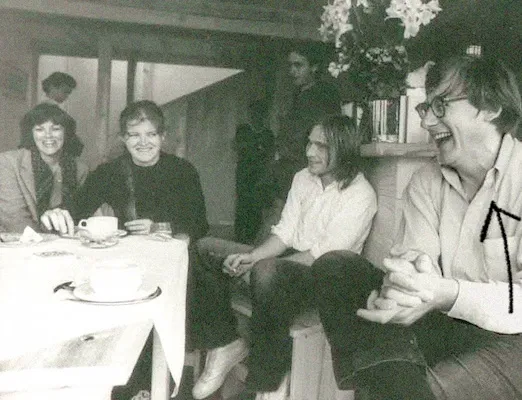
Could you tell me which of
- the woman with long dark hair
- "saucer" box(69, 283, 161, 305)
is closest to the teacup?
"saucer" box(69, 283, 161, 305)

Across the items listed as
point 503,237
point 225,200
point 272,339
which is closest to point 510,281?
point 503,237

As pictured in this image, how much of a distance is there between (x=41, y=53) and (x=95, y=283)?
0.71m

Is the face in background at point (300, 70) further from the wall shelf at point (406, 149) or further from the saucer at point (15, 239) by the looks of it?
the saucer at point (15, 239)

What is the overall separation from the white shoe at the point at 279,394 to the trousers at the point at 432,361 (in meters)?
0.25

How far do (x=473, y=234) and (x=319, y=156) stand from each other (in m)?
0.48

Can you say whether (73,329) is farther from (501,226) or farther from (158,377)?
(501,226)

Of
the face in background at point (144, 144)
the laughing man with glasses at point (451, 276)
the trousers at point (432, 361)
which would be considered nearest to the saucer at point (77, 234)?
the face in background at point (144, 144)

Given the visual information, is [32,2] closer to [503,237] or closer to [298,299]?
[298,299]

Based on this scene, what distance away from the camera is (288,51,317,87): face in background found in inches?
54.1

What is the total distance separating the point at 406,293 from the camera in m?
0.90

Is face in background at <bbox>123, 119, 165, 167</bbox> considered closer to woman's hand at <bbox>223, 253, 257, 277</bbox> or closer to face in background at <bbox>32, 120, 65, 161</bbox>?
face in background at <bbox>32, 120, 65, 161</bbox>

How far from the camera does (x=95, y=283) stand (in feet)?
Answer: 2.51

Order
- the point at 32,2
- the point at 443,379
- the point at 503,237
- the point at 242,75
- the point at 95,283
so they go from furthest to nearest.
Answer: the point at 242,75 < the point at 32,2 < the point at 503,237 < the point at 443,379 < the point at 95,283

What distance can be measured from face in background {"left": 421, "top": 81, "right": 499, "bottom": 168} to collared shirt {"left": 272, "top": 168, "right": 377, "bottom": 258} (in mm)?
358
